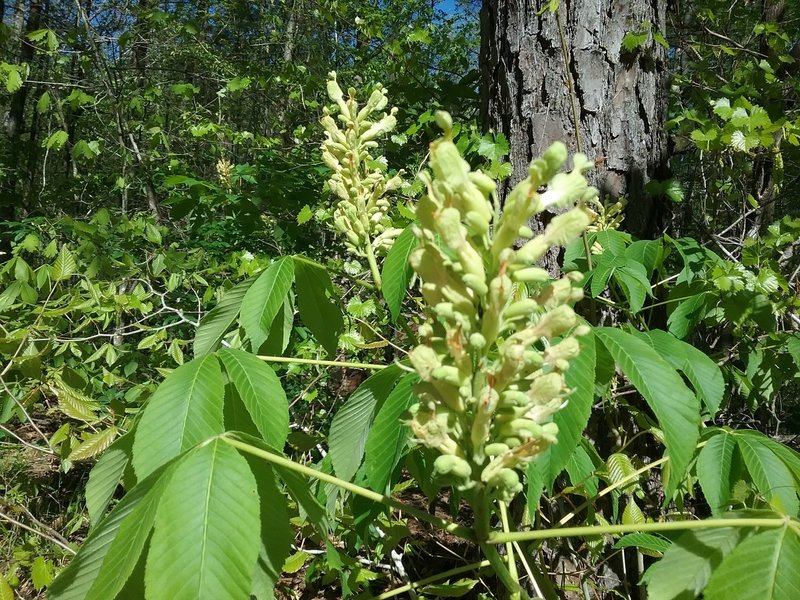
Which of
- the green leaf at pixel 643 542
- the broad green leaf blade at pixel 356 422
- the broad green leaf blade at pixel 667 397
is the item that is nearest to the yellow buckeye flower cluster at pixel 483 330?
the broad green leaf blade at pixel 667 397

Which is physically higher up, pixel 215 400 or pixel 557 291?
pixel 557 291

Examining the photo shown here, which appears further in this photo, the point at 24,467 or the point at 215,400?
the point at 24,467

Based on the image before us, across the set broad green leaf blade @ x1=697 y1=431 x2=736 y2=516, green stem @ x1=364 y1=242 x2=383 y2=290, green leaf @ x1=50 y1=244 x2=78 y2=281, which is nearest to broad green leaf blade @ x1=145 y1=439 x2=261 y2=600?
green stem @ x1=364 y1=242 x2=383 y2=290

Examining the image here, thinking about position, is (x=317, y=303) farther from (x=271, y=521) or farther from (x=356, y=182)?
(x=271, y=521)

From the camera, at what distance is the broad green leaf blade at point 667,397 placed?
1.15 m

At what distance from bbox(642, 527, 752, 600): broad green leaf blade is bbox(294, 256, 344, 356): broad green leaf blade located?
1.15m

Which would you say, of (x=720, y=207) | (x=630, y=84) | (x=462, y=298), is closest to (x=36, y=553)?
(x=462, y=298)

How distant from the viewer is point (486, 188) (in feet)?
3.33

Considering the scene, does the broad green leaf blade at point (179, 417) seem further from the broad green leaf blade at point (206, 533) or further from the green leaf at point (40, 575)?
the green leaf at point (40, 575)

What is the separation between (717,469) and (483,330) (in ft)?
3.24

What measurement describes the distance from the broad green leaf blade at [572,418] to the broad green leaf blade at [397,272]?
0.52m

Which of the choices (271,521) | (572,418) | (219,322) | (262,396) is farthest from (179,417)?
(572,418)

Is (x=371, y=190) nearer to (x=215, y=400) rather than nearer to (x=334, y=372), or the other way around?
(x=215, y=400)

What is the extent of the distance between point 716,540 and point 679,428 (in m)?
0.23
